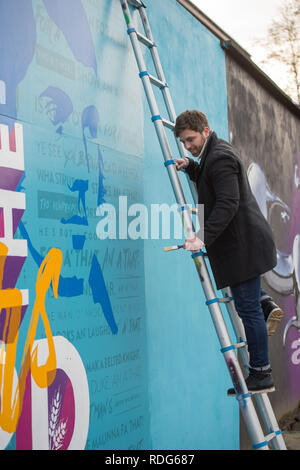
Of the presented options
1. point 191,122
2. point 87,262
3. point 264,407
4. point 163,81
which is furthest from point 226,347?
point 163,81

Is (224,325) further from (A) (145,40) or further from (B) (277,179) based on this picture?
(B) (277,179)

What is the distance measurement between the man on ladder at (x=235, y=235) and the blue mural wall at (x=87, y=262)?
1.75ft

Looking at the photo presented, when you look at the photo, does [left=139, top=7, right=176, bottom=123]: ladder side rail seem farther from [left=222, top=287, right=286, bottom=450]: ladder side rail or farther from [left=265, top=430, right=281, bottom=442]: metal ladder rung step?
[left=265, top=430, right=281, bottom=442]: metal ladder rung step

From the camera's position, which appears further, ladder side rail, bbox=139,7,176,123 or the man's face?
ladder side rail, bbox=139,7,176,123

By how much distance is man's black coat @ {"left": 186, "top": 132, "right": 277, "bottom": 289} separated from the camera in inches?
103

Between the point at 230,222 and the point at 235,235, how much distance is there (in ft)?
0.24

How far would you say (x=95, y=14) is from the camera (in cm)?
301

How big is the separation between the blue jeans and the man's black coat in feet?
0.20

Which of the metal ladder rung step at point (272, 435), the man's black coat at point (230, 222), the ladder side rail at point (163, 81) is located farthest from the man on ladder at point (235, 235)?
the ladder side rail at point (163, 81)

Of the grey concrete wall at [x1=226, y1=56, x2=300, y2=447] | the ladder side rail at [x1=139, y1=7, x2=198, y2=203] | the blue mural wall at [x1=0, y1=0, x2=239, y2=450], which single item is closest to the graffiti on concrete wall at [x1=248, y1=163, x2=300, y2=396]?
the grey concrete wall at [x1=226, y1=56, x2=300, y2=447]

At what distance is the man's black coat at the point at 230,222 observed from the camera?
261 cm

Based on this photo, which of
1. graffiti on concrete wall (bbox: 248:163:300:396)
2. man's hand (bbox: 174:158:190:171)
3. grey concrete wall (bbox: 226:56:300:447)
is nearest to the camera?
man's hand (bbox: 174:158:190:171)

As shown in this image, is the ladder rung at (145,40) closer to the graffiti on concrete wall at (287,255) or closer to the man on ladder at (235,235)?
the man on ladder at (235,235)
